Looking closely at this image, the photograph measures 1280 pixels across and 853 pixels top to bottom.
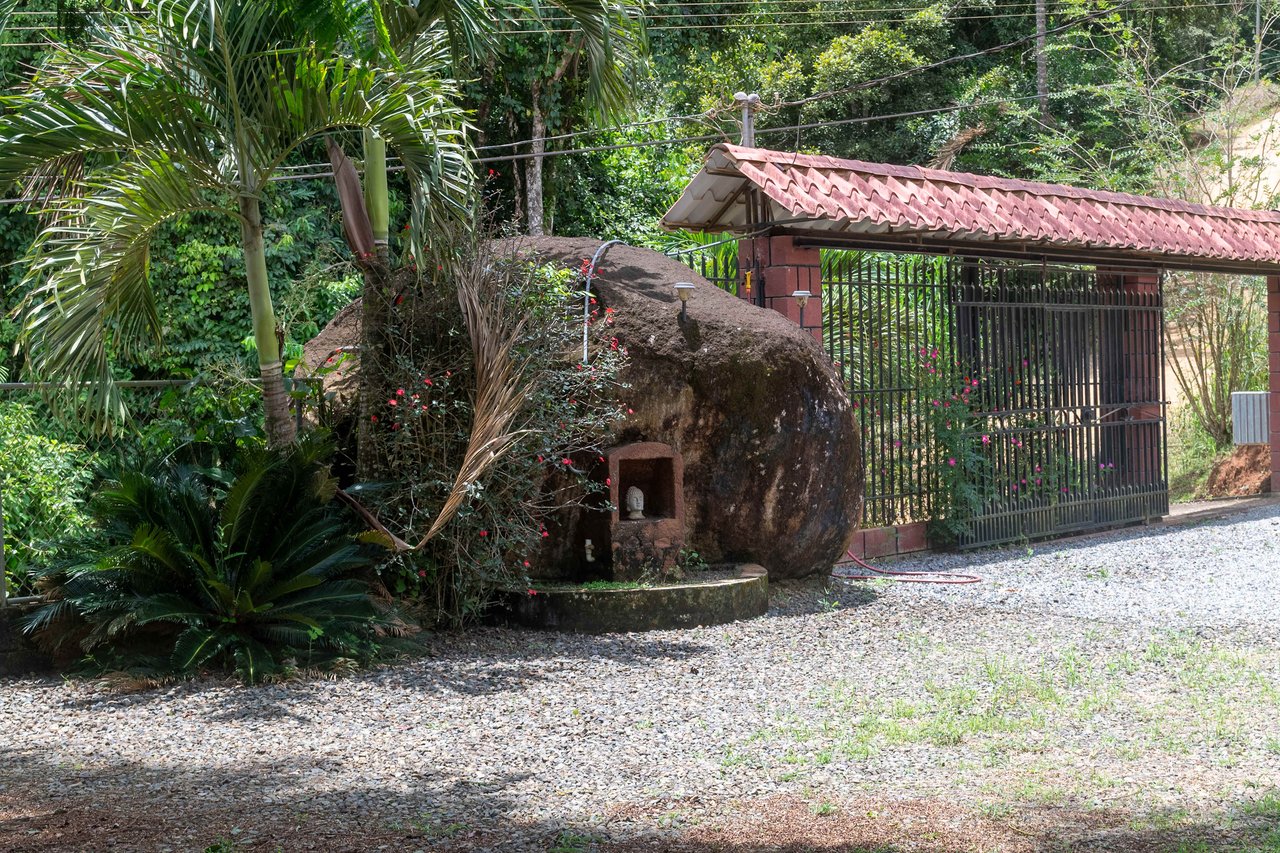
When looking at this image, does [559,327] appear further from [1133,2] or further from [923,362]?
[1133,2]

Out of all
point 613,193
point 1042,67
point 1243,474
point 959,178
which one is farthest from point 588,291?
point 1042,67

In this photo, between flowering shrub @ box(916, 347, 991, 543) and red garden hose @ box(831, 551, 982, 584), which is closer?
red garden hose @ box(831, 551, 982, 584)

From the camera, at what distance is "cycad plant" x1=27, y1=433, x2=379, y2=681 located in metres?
6.43

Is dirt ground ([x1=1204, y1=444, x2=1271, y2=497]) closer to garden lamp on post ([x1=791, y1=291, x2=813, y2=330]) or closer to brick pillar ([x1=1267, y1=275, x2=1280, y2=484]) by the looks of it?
brick pillar ([x1=1267, y1=275, x2=1280, y2=484])

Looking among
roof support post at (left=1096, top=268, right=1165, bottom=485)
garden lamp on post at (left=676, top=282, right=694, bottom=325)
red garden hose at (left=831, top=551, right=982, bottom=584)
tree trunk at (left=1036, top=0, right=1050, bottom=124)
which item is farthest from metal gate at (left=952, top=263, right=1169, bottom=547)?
tree trunk at (left=1036, top=0, right=1050, bottom=124)

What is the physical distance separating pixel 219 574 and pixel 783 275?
5.05 metres

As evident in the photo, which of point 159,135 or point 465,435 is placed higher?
point 159,135

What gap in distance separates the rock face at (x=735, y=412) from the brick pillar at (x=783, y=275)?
104 cm

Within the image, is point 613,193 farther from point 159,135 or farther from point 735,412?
point 159,135

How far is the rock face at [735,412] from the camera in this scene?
8.15 metres

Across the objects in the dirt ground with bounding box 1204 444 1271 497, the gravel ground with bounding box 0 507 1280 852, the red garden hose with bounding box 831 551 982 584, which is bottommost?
the gravel ground with bounding box 0 507 1280 852

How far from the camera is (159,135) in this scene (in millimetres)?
6777

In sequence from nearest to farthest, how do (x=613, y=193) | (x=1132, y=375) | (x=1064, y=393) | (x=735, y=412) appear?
(x=735, y=412) < (x=1064, y=393) < (x=1132, y=375) < (x=613, y=193)

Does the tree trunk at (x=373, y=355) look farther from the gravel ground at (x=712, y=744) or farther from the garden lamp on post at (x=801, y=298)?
the garden lamp on post at (x=801, y=298)
